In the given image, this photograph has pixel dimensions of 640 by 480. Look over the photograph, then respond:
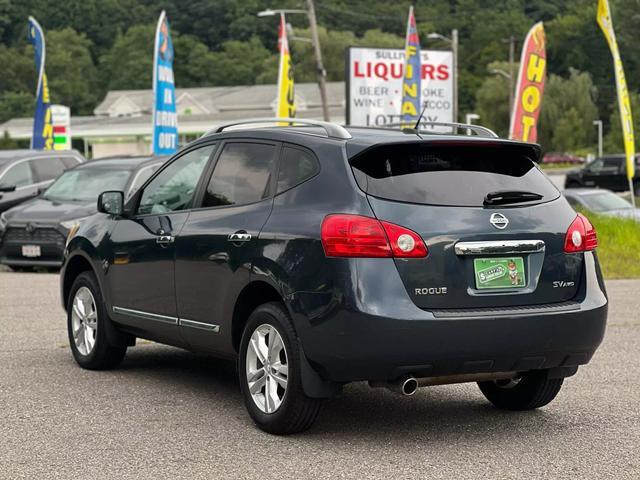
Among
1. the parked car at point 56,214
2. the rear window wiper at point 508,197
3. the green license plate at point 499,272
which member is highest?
the rear window wiper at point 508,197

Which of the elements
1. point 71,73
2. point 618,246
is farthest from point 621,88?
point 71,73

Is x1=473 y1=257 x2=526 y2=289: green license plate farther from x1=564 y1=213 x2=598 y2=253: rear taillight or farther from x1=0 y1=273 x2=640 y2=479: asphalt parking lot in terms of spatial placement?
x1=0 y1=273 x2=640 y2=479: asphalt parking lot

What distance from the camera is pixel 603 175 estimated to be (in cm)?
4769

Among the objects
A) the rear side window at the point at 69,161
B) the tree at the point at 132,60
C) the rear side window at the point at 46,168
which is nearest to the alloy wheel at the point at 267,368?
the rear side window at the point at 46,168

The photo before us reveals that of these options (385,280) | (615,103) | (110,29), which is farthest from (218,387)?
(110,29)

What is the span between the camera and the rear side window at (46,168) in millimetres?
21969

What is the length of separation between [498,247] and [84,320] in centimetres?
382

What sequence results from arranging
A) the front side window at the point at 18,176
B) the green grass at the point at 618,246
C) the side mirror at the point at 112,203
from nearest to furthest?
the side mirror at the point at 112,203, the green grass at the point at 618,246, the front side window at the point at 18,176

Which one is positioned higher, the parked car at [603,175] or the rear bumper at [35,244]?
the rear bumper at [35,244]

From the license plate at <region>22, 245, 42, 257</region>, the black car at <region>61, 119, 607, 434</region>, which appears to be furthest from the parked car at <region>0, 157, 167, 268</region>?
the black car at <region>61, 119, 607, 434</region>

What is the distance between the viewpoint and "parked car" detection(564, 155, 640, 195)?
4769 centimetres

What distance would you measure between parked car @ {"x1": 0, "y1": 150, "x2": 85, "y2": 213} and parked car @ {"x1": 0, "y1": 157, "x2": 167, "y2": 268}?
86.4 inches

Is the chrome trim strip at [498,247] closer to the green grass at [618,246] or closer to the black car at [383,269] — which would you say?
the black car at [383,269]

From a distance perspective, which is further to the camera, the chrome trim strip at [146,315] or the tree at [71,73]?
the tree at [71,73]
